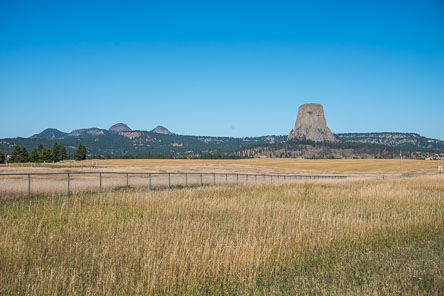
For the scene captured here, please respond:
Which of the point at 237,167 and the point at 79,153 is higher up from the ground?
the point at 79,153

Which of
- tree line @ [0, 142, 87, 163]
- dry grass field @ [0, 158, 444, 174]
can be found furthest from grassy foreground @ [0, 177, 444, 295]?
tree line @ [0, 142, 87, 163]

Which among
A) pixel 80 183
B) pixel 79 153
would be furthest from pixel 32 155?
pixel 80 183

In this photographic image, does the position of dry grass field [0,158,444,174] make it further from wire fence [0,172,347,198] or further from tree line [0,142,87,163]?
wire fence [0,172,347,198]

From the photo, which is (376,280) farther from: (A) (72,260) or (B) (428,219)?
(B) (428,219)

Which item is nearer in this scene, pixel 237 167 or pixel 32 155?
pixel 237 167

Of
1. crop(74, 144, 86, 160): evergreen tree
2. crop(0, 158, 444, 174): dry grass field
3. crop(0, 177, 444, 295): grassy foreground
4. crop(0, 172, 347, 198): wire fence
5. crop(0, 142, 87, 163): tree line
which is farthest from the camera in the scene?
crop(74, 144, 86, 160): evergreen tree

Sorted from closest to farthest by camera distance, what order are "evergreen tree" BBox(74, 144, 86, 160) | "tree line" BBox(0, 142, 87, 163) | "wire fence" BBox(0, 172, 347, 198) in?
"wire fence" BBox(0, 172, 347, 198)
"tree line" BBox(0, 142, 87, 163)
"evergreen tree" BBox(74, 144, 86, 160)

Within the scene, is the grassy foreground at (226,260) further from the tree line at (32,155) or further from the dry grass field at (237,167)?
the tree line at (32,155)

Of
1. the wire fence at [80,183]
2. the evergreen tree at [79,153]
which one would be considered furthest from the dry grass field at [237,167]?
the wire fence at [80,183]

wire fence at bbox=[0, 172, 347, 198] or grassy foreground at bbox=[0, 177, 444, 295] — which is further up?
grassy foreground at bbox=[0, 177, 444, 295]

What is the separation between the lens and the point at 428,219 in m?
12.9

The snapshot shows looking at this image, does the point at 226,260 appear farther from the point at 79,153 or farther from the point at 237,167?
the point at 79,153

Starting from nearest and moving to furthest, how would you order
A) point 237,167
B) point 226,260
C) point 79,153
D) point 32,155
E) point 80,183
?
point 226,260
point 80,183
point 237,167
point 32,155
point 79,153

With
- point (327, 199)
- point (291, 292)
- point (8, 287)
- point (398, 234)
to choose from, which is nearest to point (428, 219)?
point (398, 234)
